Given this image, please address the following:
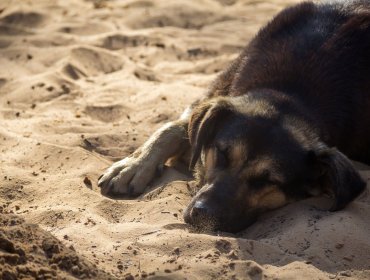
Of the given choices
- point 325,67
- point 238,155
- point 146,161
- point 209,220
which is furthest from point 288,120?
point 146,161

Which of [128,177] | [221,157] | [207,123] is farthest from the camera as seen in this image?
[128,177]

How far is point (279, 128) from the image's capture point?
5375 mm

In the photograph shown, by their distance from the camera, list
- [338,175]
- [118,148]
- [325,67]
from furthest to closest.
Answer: [118,148], [325,67], [338,175]

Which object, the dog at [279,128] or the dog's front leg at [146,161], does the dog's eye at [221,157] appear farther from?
the dog's front leg at [146,161]

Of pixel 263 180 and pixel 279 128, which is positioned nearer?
pixel 263 180

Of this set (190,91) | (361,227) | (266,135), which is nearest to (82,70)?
(190,91)

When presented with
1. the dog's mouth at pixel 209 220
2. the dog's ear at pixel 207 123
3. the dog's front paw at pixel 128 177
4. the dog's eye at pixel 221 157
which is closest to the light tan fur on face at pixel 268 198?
the dog's mouth at pixel 209 220

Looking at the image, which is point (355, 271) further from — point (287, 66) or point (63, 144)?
Answer: point (63, 144)

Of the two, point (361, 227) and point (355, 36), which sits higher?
point (355, 36)

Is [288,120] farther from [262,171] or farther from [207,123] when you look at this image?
[207,123]

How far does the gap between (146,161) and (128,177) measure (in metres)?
0.26

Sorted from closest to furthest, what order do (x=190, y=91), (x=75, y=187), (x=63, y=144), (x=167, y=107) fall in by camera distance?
(x=75, y=187) < (x=63, y=144) < (x=167, y=107) < (x=190, y=91)

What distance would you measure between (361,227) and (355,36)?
1.81 metres

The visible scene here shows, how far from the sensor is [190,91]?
8234 mm
